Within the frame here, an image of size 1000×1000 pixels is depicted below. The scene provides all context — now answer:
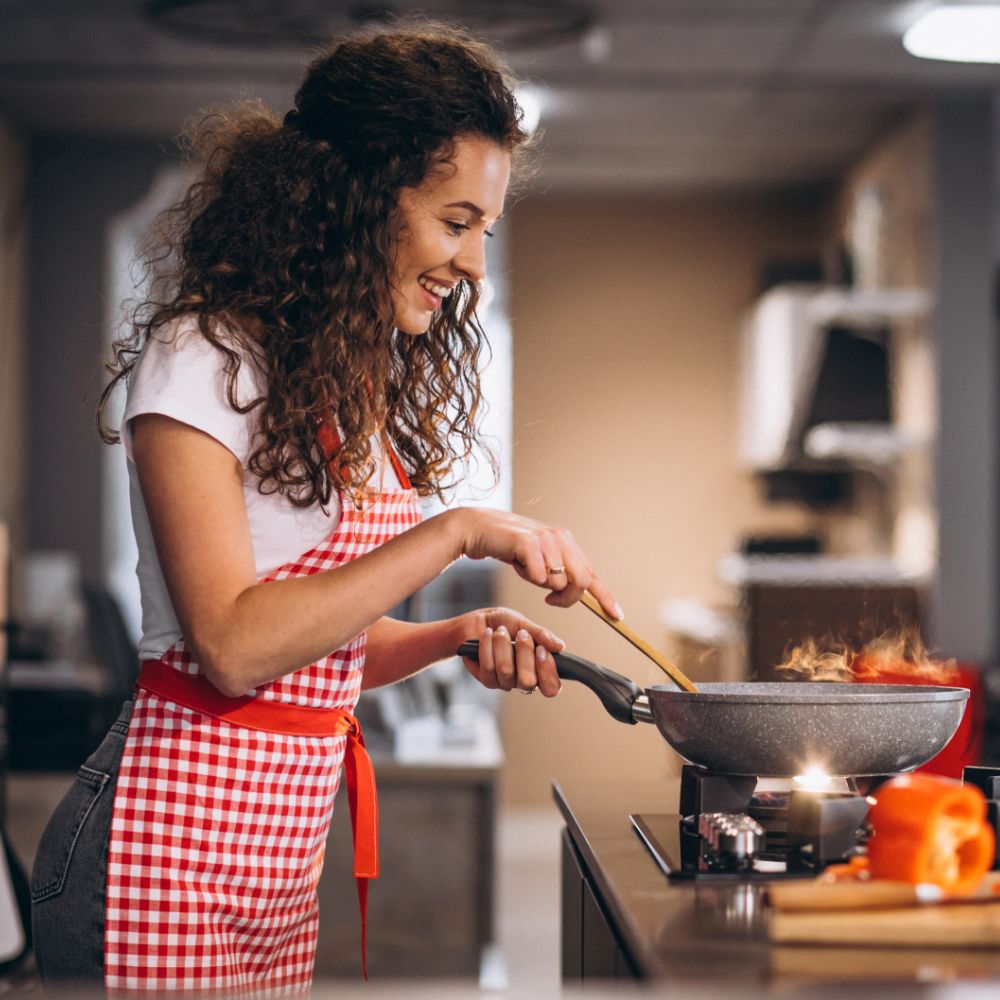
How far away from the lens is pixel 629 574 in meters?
6.45

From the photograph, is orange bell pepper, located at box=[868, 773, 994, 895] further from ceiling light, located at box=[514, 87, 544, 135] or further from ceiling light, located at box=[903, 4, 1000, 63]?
ceiling light, located at box=[514, 87, 544, 135]

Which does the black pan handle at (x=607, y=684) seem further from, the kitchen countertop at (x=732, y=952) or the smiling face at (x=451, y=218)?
the smiling face at (x=451, y=218)

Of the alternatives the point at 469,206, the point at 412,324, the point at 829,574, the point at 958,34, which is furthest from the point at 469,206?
the point at 829,574

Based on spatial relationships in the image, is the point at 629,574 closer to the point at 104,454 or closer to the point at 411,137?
the point at 104,454

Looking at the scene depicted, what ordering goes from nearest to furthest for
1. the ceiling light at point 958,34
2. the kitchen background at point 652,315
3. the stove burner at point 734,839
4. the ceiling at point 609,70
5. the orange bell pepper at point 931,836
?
the orange bell pepper at point 931,836
the stove burner at point 734,839
the ceiling light at point 958,34
the ceiling at point 609,70
the kitchen background at point 652,315

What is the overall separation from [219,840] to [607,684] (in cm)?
37

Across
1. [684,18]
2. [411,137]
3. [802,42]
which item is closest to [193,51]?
[684,18]

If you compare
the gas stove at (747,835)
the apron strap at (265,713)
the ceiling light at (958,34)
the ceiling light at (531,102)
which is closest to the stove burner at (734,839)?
the gas stove at (747,835)

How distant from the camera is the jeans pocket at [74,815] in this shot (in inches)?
48.1

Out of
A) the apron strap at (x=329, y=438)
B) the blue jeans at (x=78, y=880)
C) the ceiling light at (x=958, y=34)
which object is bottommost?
the blue jeans at (x=78, y=880)

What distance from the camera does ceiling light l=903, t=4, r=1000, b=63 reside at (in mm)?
3949

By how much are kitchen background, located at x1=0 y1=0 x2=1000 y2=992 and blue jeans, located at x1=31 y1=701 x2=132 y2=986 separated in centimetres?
212

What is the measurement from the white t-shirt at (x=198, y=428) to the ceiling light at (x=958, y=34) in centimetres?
330

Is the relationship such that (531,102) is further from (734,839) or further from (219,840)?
(734,839)
